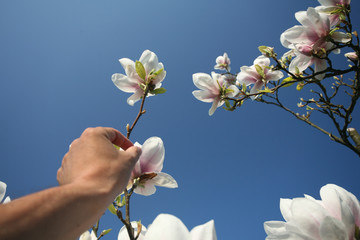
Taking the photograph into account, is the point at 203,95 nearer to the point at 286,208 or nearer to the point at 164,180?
the point at 164,180

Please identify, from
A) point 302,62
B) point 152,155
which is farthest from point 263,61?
point 152,155

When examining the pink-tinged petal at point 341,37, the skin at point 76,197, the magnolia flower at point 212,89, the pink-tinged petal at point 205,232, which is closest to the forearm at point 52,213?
the skin at point 76,197

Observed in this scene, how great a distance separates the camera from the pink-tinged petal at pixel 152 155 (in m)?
0.61

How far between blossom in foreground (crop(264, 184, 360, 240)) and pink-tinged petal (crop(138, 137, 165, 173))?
0.36 metres

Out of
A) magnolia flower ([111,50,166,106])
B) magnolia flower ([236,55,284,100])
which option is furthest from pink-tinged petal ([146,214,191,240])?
magnolia flower ([236,55,284,100])

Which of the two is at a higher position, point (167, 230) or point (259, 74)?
point (259, 74)

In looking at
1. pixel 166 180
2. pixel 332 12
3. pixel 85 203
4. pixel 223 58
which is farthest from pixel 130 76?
pixel 223 58

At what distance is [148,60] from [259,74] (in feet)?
2.29

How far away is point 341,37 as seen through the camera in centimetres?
78

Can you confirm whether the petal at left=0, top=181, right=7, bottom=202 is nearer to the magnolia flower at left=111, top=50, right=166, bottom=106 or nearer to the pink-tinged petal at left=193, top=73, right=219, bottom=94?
the magnolia flower at left=111, top=50, right=166, bottom=106

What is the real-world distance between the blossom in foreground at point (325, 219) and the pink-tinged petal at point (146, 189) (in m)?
0.40

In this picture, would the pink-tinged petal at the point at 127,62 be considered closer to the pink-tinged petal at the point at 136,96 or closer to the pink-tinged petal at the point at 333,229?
the pink-tinged petal at the point at 136,96

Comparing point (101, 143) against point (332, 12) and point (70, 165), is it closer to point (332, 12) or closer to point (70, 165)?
point (70, 165)

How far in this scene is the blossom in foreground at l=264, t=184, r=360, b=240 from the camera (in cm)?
29
